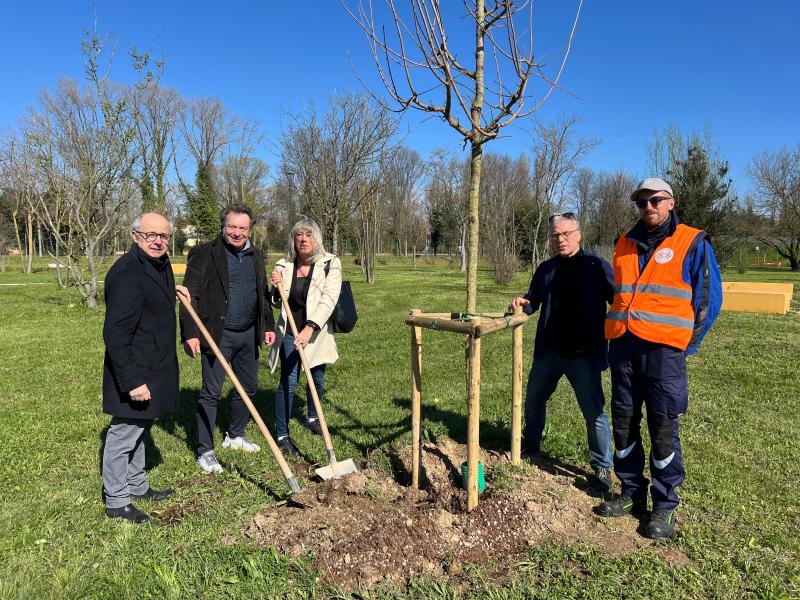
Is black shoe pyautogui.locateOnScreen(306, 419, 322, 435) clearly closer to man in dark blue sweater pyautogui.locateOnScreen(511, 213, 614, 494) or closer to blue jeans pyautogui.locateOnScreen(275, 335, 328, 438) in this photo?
blue jeans pyautogui.locateOnScreen(275, 335, 328, 438)

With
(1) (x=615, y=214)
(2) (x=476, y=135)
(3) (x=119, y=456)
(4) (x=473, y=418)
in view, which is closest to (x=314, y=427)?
(3) (x=119, y=456)

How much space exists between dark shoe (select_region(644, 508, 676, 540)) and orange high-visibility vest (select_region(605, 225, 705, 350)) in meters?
1.09

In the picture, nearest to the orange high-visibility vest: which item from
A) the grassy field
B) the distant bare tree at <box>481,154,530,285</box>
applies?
the grassy field

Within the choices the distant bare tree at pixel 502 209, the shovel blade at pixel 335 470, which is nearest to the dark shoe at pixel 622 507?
the shovel blade at pixel 335 470

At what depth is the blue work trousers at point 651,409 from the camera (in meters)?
3.16

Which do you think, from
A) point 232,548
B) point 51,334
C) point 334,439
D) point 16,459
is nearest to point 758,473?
point 334,439

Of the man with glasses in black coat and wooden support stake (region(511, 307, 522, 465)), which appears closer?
the man with glasses in black coat

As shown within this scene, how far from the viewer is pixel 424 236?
5331 centimetres

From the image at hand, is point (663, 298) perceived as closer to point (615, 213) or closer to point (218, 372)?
point (218, 372)

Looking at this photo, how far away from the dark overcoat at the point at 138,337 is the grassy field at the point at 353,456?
83 centimetres

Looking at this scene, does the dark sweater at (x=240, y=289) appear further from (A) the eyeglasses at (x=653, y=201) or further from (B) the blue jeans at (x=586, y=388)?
(A) the eyeglasses at (x=653, y=201)

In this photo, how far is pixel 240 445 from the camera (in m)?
4.65

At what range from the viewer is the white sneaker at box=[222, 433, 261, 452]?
15.1 ft

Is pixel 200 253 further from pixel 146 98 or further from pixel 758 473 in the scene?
pixel 146 98
